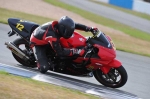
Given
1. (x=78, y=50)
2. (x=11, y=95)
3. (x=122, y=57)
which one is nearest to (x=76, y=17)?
(x=122, y=57)

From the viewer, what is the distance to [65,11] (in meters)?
24.8

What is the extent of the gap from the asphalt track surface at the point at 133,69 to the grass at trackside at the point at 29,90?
5.72 feet

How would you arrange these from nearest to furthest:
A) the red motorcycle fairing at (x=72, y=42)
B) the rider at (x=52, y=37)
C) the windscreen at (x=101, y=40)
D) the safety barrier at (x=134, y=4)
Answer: the rider at (x=52, y=37), the windscreen at (x=101, y=40), the red motorcycle fairing at (x=72, y=42), the safety barrier at (x=134, y=4)

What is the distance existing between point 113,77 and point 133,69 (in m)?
2.83

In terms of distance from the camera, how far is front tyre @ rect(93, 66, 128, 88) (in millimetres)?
7959

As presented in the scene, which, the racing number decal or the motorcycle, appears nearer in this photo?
the motorcycle

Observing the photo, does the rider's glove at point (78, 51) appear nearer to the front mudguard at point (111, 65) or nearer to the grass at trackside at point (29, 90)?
the front mudguard at point (111, 65)

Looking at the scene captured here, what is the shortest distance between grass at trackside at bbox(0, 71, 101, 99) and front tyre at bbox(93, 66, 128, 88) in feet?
4.20

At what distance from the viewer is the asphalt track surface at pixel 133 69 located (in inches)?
337

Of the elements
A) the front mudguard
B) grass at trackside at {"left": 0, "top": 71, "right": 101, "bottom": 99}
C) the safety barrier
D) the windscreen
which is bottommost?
grass at trackside at {"left": 0, "top": 71, "right": 101, "bottom": 99}

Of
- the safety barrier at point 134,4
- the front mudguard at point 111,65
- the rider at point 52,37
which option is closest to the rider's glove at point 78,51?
the rider at point 52,37

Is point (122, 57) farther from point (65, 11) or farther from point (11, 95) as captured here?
point (65, 11)

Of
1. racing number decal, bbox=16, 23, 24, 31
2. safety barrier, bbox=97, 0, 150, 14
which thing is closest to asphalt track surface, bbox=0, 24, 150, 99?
racing number decal, bbox=16, 23, 24, 31

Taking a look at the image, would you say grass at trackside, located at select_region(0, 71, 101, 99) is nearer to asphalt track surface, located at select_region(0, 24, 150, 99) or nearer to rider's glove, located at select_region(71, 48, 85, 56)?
rider's glove, located at select_region(71, 48, 85, 56)
